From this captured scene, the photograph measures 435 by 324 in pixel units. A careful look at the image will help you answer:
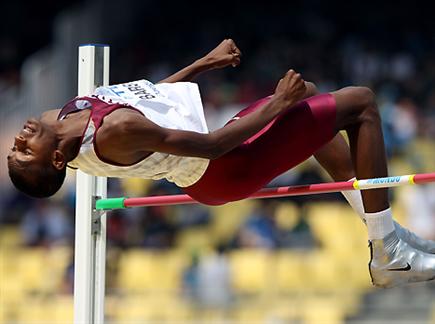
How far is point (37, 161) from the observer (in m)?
4.16

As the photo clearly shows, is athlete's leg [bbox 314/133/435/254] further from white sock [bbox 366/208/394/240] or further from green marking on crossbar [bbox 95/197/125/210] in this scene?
green marking on crossbar [bbox 95/197/125/210]

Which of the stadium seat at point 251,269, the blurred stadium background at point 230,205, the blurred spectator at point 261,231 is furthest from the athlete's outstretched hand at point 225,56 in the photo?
the blurred spectator at point 261,231

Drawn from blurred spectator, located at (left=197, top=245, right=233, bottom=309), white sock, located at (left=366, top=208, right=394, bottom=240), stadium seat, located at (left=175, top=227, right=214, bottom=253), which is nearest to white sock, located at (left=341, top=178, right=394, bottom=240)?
white sock, located at (left=366, top=208, right=394, bottom=240)

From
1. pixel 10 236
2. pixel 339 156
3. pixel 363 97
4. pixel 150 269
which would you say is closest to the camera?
pixel 363 97

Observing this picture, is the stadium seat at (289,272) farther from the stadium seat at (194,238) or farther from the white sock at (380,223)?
the white sock at (380,223)

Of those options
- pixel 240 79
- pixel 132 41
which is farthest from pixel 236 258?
pixel 132 41

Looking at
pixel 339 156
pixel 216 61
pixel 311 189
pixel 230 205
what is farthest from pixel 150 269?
pixel 311 189

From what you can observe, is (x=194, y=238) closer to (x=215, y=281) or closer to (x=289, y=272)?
(x=215, y=281)

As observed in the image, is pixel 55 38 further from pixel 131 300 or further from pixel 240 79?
pixel 131 300

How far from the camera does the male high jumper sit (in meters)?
4.16

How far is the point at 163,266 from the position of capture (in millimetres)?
10344

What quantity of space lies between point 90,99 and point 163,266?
6.14m

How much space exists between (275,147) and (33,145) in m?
0.97

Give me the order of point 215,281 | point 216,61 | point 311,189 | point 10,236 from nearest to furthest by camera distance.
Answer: point 311,189 → point 216,61 → point 215,281 → point 10,236
